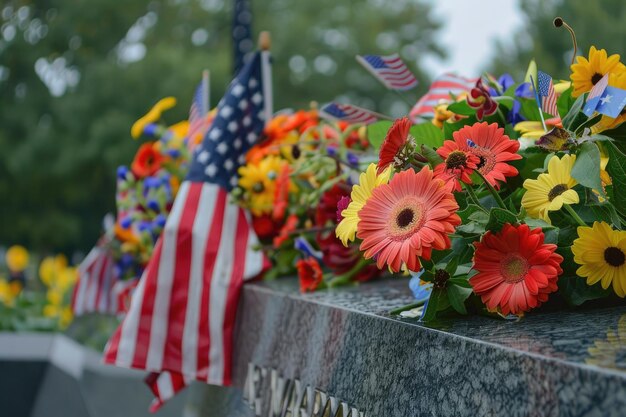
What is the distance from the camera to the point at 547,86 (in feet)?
5.74

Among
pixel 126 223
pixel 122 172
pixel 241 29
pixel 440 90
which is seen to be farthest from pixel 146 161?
pixel 440 90

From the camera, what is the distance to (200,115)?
14.1 ft

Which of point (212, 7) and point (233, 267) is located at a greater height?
point (212, 7)

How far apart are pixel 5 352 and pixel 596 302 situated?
15.8 feet

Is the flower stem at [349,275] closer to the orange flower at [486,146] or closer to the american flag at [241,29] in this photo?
the orange flower at [486,146]

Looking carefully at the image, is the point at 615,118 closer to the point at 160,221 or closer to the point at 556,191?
the point at 556,191

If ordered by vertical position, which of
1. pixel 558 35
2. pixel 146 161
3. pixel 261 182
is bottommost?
pixel 261 182

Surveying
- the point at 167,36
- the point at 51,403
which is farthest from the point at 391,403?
the point at 167,36

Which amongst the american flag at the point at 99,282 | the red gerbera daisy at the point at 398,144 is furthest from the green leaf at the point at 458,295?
the american flag at the point at 99,282

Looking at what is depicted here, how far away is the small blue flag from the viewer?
145 cm

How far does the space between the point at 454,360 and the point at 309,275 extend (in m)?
1.26

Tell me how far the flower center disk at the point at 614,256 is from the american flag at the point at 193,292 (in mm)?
1704

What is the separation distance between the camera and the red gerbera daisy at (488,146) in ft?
4.99

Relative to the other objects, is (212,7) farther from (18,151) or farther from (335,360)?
(335,360)
